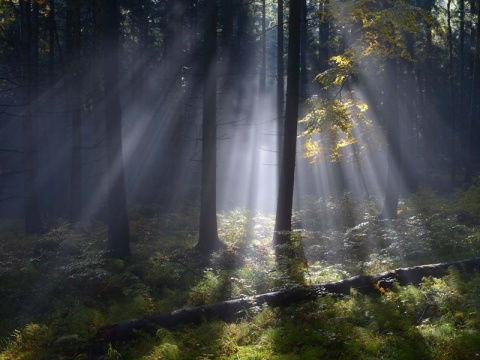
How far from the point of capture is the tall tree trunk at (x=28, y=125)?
20128 millimetres

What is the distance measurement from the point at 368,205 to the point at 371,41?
846 centimetres

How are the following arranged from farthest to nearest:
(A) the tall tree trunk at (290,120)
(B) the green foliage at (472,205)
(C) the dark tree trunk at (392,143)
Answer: (C) the dark tree trunk at (392,143)
(B) the green foliage at (472,205)
(A) the tall tree trunk at (290,120)

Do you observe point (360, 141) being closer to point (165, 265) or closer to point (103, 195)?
point (165, 265)

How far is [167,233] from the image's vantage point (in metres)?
19.8

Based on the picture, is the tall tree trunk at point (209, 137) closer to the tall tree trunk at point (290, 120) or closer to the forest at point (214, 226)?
the forest at point (214, 226)

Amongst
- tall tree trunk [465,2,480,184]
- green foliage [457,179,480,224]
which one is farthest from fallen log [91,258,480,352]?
tall tree trunk [465,2,480,184]

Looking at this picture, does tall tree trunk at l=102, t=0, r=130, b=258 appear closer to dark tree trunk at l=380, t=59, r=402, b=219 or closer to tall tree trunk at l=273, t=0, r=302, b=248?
tall tree trunk at l=273, t=0, r=302, b=248

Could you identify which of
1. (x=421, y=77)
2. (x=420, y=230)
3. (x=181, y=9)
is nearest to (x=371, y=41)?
(x=420, y=230)

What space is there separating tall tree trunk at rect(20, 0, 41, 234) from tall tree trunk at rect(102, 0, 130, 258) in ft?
23.4

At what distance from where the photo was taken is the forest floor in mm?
7406

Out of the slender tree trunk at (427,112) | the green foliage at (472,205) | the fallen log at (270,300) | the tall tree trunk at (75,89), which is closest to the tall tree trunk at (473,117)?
the slender tree trunk at (427,112)

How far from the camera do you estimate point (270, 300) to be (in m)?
9.48

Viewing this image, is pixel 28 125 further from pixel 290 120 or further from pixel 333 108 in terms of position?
pixel 333 108

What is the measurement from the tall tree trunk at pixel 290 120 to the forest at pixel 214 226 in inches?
2.1
